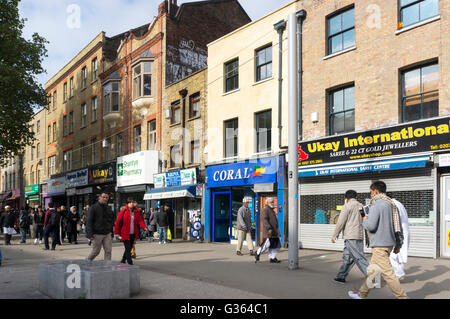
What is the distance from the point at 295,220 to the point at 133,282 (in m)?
4.39

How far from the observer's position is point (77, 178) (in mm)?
33781

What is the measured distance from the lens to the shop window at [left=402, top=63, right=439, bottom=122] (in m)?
12.6

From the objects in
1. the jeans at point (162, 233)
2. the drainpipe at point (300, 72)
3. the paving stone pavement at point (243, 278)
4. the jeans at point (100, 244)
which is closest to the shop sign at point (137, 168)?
the jeans at point (162, 233)

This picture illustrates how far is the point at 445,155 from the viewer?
465 inches

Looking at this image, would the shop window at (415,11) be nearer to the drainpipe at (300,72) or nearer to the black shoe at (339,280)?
the drainpipe at (300,72)

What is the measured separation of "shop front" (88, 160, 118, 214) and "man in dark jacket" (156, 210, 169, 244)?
31.8 ft

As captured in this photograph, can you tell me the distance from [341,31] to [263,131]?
484 centimetres

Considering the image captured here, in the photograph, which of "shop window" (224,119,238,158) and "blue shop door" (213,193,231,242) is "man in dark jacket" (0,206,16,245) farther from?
"shop window" (224,119,238,158)

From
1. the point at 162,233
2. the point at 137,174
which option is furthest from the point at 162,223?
the point at 137,174

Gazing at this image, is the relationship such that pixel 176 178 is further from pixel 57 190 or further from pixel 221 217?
pixel 57 190

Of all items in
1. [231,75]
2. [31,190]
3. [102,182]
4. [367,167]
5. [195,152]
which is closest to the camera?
[367,167]

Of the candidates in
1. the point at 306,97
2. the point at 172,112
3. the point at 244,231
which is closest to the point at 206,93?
the point at 172,112

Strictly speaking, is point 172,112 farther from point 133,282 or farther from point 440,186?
point 133,282

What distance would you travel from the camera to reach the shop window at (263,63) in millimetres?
18016
